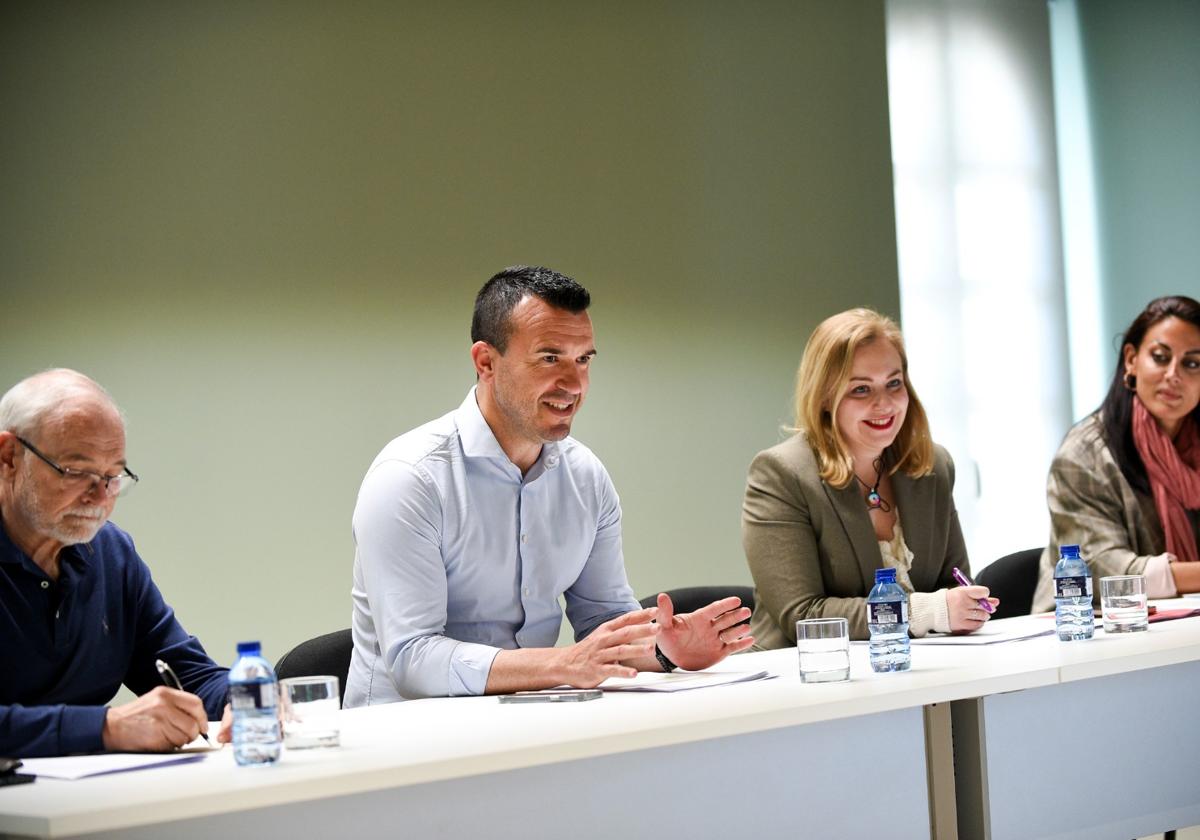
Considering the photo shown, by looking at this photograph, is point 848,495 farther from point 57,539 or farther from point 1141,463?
point 57,539

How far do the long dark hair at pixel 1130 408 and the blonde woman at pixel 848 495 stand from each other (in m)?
0.59

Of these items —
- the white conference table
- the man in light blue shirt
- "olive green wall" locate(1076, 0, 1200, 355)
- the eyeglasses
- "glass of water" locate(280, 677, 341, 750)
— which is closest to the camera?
the white conference table

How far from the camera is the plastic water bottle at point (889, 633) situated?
215cm

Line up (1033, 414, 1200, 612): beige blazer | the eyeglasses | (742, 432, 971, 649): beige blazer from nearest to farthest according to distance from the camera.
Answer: the eyeglasses < (742, 432, 971, 649): beige blazer < (1033, 414, 1200, 612): beige blazer

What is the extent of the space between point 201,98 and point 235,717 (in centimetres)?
283

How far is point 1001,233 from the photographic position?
5.50 metres

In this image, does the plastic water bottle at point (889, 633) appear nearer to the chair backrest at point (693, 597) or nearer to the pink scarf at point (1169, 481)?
the chair backrest at point (693, 597)

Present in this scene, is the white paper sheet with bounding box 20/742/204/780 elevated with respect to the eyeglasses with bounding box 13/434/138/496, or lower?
lower

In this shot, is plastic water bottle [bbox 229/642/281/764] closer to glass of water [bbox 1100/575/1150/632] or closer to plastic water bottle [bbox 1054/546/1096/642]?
plastic water bottle [bbox 1054/546/1096/642]

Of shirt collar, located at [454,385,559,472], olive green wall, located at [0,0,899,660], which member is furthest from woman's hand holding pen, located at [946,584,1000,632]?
olive green wall, located at [0,0,899,660]

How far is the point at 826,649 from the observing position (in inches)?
80.7

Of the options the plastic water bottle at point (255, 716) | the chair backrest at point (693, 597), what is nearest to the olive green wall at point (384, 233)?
the chair backrest at point (693, 597)

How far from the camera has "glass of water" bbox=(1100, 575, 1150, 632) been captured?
2564mm

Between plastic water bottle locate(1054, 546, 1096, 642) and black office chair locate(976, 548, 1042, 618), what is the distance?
110 centimetres
